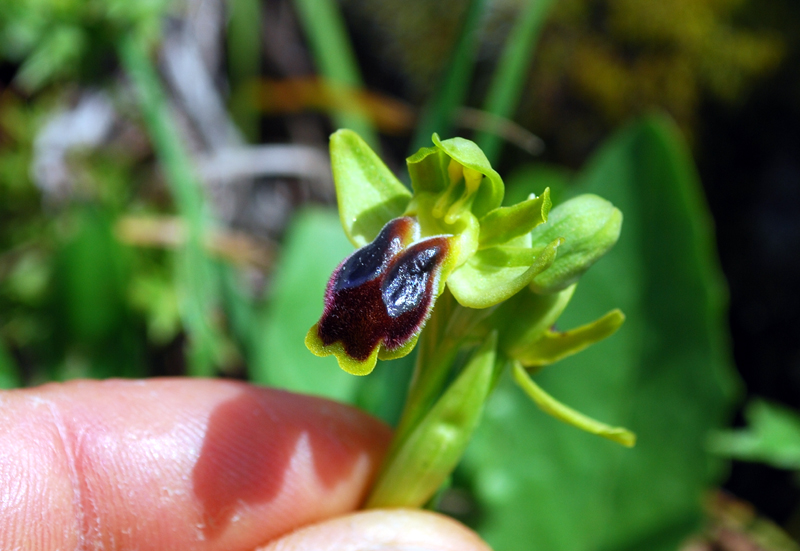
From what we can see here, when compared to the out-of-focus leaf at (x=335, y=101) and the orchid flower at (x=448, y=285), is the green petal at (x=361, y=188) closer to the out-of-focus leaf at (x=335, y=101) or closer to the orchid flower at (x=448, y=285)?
the orchid flower at (x=448, y=285)

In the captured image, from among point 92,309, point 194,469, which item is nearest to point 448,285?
point 194,469

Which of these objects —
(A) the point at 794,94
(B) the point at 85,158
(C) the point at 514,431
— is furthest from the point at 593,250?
(B) the point at 85,158

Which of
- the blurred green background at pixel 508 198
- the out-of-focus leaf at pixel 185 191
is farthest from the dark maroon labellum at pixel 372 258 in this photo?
the out-of-focus leaf at pixel 185 191

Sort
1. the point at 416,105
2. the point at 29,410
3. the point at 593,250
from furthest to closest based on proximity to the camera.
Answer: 1. the point at 416,105
2. the point at 29,410
3. the point at 593,250

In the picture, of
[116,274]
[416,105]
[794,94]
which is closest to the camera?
[116,274]

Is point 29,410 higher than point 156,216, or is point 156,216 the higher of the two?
point 29,410

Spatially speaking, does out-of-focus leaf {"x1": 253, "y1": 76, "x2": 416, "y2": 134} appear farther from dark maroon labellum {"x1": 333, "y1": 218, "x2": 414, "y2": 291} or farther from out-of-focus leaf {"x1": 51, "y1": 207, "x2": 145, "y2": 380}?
dark maroon labellum {"x1": 333, "y1": 218, "x2": 414, "y2": 291}

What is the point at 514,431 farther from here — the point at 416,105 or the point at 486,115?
the point at 416,105

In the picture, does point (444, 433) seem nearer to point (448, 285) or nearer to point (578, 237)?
point (448, 285)
